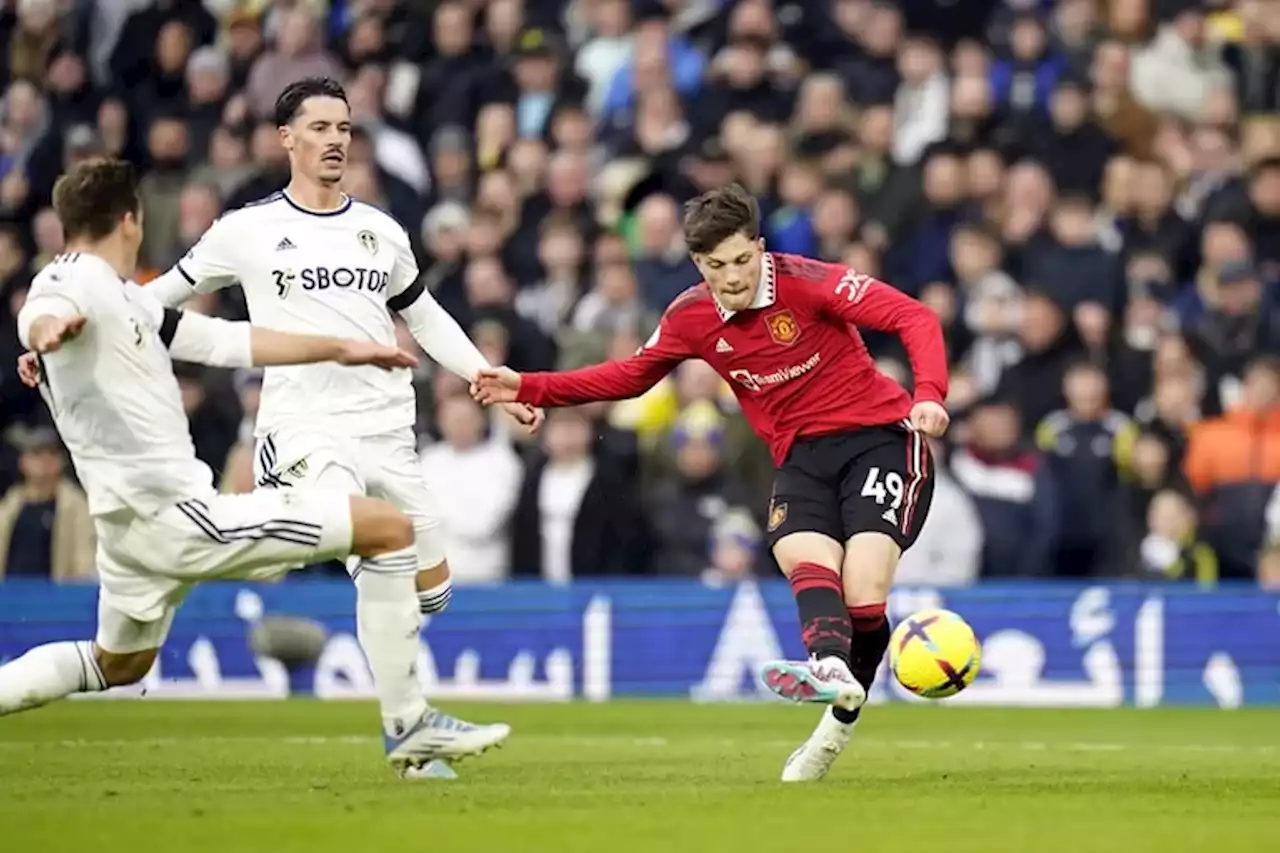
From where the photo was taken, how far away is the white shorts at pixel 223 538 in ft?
31.9

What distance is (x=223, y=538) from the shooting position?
31.9 ft

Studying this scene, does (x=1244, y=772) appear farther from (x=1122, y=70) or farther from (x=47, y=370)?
(x=1122, y=70)

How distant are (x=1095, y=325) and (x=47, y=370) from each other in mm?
9960

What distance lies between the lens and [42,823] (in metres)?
8.91

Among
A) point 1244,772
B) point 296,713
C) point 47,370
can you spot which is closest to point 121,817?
point 47,370

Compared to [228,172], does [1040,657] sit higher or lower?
lower

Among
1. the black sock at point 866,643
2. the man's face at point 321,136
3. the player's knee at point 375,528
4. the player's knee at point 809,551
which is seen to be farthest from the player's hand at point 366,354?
the black sock at point 866,643

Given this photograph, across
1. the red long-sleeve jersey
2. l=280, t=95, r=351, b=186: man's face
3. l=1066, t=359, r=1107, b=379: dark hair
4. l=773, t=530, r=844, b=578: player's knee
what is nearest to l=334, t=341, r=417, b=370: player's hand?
the red long-sleeve jersey

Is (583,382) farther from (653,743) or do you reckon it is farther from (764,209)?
(764,209)

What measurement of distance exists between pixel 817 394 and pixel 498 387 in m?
1.41

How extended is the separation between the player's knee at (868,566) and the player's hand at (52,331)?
133 inches

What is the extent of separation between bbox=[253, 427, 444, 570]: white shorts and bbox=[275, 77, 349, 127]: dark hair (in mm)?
1374

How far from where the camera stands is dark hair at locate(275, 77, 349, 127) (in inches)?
444

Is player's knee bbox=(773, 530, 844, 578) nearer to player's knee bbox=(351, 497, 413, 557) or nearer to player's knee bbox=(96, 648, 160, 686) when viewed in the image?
player's knee bbox=(351, 497, 413, 557)
